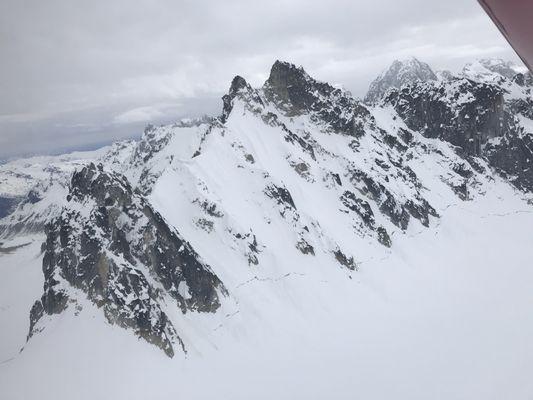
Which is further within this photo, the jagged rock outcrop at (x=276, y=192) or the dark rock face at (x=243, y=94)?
the dark rock face at (x=243, y=94)

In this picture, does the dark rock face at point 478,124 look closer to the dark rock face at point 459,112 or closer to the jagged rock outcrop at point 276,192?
the dark rock face at point 459,112

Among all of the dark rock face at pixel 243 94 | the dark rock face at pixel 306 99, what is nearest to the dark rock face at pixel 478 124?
the dark rock face at pixel 306 99

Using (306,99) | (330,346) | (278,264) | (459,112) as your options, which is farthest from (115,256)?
(459,112)

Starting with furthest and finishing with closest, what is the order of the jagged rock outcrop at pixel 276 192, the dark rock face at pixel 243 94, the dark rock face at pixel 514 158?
1. the dark rock face at pixel 514 158
2. the dark rock face at pixel 243 94
3. the jagged rock outcrop at pixel 276 192

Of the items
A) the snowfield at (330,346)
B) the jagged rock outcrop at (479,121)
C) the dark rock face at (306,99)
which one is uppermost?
the dark rock face at (306,99)

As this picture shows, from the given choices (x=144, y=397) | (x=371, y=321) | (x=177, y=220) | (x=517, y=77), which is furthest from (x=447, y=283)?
(x=517, y=77)

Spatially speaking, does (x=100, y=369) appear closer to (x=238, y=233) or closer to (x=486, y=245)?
(x=238, y=233)

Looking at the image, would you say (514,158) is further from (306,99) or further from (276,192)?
(276,192)
